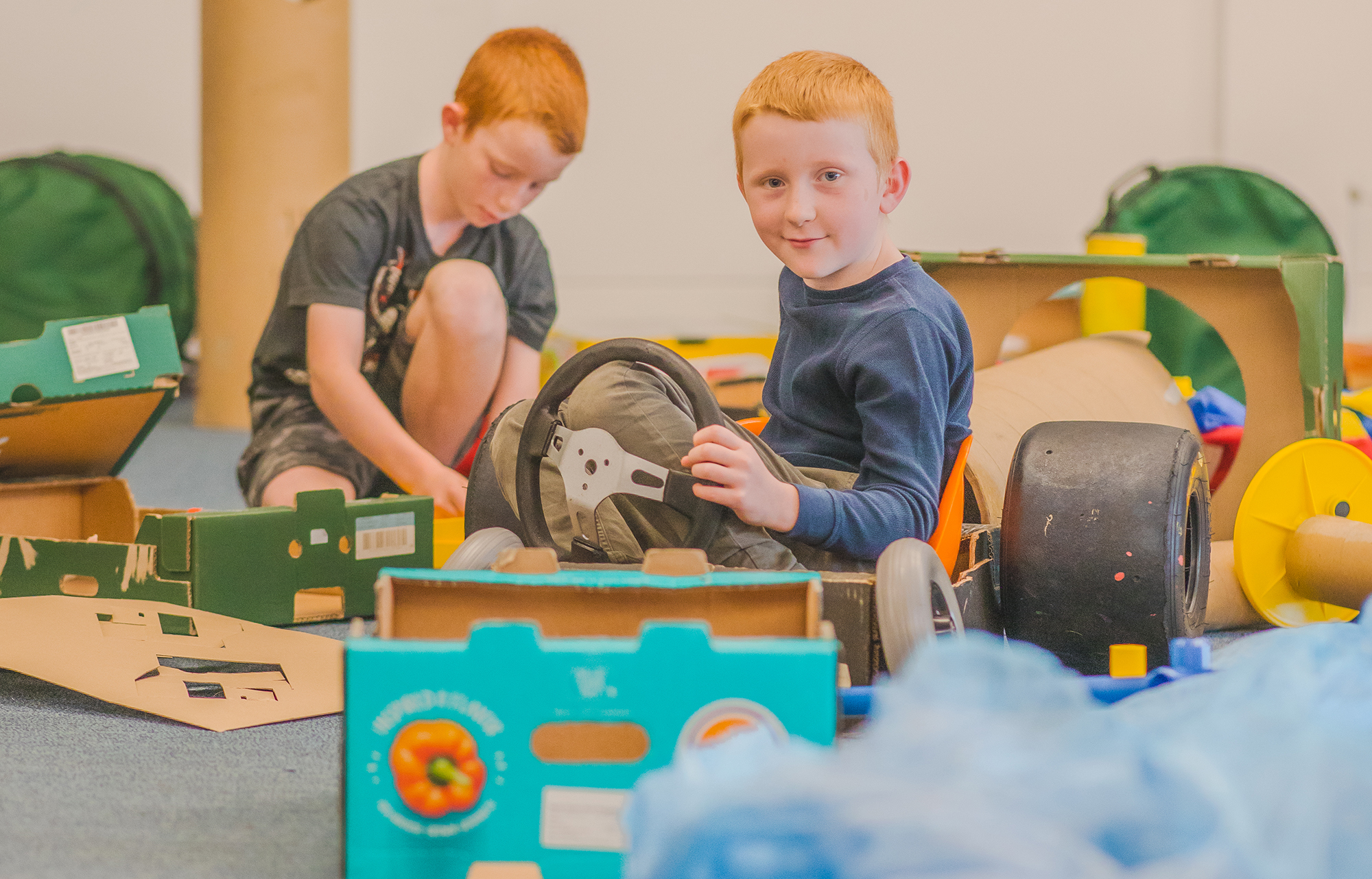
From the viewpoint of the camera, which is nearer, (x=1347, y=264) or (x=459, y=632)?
(x=459, y=632)

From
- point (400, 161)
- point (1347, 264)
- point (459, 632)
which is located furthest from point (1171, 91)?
point (459, 632)

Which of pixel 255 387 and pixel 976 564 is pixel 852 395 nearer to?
pixel 976 564

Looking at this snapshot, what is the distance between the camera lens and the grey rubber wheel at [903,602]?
78cm

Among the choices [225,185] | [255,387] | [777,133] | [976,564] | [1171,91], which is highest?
[1171,91]

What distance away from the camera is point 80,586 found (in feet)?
4.21

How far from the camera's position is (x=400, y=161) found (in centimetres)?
174

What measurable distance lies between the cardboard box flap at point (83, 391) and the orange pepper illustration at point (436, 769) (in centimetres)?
88

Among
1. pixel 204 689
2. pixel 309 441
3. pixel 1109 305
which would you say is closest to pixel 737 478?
pixel 204 689

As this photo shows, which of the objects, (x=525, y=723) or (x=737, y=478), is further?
(x=737, y=478)

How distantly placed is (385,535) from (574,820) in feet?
2.64

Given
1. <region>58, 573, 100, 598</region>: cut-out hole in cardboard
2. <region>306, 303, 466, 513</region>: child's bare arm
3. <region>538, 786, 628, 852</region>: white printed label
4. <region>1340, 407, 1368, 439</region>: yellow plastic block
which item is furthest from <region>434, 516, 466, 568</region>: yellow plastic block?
<region>1340, 407, 1368, 439</region>: yellow plastic block

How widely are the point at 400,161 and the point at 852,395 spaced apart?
38.5 inches

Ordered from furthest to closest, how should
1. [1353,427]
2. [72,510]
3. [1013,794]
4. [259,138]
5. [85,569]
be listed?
[259,138], [1353,427], [72,510], [85,569], [1013,794]

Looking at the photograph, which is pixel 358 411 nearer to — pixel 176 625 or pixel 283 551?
pixel 283 551
